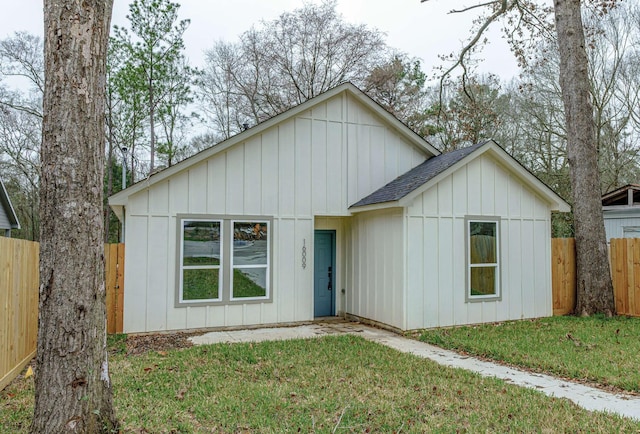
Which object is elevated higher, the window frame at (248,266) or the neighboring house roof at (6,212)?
the neighboring house roof at (6,212)

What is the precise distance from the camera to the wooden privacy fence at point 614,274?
34.4 feet

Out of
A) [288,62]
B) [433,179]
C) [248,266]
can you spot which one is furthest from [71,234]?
[288,62]

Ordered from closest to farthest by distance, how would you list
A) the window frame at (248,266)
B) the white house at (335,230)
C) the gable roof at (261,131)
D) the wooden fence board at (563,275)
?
the gable roof at (261,131) → the white house at (335,230) → the window frame at (248,266) → the wooden fence board at (563,275)

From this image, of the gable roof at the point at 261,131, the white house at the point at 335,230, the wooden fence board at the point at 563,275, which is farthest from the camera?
the wooden fence board at the point at 563,275

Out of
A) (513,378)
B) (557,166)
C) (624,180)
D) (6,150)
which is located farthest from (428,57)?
(6,150)

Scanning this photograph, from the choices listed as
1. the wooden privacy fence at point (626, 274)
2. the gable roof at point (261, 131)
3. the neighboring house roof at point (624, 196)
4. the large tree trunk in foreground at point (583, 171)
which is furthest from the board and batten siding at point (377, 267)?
the neighboring house roof at point (624, 196)

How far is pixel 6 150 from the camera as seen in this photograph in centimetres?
2025

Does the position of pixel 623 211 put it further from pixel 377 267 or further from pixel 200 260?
pixel 200 260

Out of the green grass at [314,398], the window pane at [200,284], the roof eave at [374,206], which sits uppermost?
the roof eave at [374,206]

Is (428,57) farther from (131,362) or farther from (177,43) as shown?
(131,362)

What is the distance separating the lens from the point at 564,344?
7.54 m

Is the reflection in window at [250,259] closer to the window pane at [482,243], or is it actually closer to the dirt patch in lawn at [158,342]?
the dirt patch in lawn at [158,342]

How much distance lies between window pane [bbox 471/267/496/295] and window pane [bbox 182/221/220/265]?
212 inches

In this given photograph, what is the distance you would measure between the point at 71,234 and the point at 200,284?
19.0 ft
